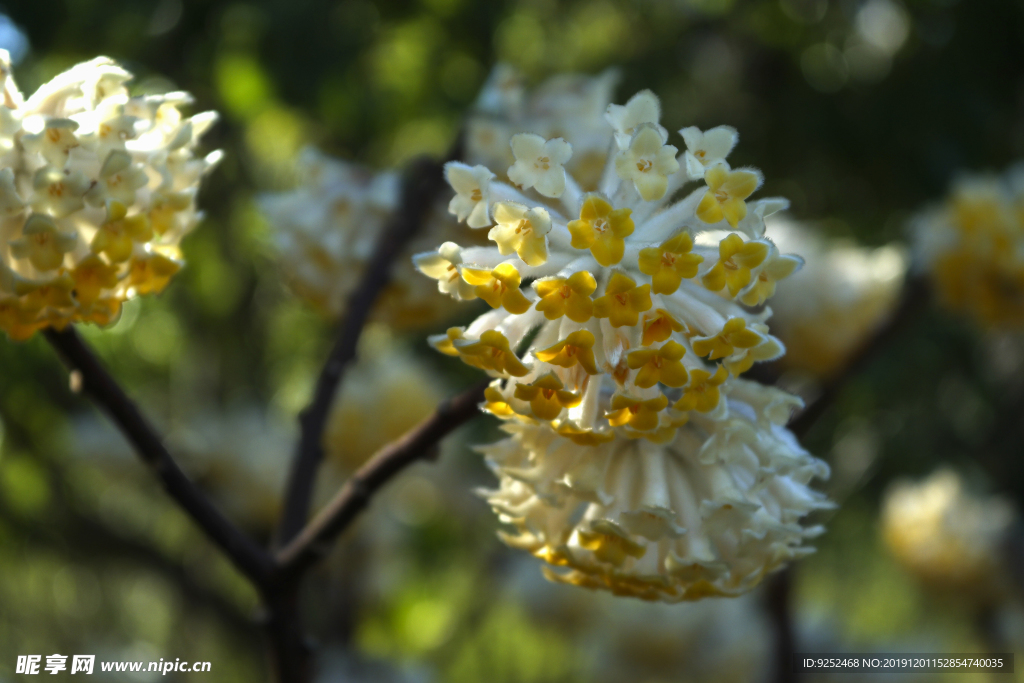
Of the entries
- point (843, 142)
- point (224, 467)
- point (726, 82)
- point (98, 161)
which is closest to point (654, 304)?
point (98, 161)

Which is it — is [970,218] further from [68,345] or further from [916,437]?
[68,345]

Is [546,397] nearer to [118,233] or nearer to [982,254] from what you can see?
[118,233]

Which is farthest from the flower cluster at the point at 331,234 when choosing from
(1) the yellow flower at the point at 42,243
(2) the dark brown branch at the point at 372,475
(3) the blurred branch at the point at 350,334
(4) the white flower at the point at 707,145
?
(4) the white flower at the point at 707,145

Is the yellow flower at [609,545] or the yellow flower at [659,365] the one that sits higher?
the yellow flower at [659,365]

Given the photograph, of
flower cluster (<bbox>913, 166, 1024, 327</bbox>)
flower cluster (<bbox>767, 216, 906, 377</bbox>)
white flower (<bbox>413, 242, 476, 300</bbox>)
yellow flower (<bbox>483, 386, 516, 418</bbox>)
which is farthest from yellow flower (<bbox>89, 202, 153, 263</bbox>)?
flower cluster (<bbox>913, 166, 1024, 327</bbox>)

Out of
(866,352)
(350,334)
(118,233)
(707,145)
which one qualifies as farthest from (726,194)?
(866,352)

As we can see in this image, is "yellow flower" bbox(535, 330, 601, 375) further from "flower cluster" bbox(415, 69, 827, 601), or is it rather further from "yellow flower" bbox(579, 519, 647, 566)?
"yellow flower" bbox(579, 519, 647, 566)

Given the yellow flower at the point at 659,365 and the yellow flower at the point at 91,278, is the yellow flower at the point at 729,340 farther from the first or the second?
the yellow flower at the point at 91,278
